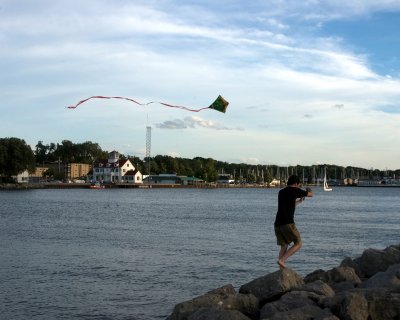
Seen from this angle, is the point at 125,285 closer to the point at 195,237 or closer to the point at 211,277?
the point at 211,277

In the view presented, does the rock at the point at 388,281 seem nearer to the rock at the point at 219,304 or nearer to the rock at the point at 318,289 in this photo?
→ the rock at the point at 318,289

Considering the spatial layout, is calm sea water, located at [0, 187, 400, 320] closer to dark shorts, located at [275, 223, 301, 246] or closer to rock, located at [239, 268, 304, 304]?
dark shorts, located at [275, 223, 301, 246]

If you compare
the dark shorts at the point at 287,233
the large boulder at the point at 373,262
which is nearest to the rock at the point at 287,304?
the dark shorts at the point at 287,233

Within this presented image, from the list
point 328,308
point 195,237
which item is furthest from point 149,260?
point 328,308

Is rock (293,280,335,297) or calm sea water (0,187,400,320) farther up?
rock (293,280,335,297)

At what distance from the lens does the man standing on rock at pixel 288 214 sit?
47.9ft

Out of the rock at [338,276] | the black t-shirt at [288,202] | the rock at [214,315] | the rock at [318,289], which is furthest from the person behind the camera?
the rock at [338,276]

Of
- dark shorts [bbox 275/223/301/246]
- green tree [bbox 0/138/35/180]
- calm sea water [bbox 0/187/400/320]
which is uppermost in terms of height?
green tree [bbox 0/138/35/180]

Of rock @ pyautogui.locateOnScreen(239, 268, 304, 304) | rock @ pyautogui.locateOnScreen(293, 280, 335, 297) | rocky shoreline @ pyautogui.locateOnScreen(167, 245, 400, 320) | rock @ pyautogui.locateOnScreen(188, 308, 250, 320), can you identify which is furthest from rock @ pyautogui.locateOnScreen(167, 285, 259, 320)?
rock @ pyautogui.locateOnScreen(293, 280, 335, 297)

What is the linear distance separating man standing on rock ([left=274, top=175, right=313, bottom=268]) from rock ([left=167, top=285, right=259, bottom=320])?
279 cm

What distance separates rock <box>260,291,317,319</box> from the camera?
1120 centimetres

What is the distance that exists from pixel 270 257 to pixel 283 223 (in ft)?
38.5

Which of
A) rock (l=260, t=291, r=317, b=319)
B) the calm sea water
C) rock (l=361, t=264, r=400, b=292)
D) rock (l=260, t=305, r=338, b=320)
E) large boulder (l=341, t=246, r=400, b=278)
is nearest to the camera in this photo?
rock (l=260, t=305, r=338, b=320)

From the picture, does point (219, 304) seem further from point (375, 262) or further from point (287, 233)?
point (375, 262)
